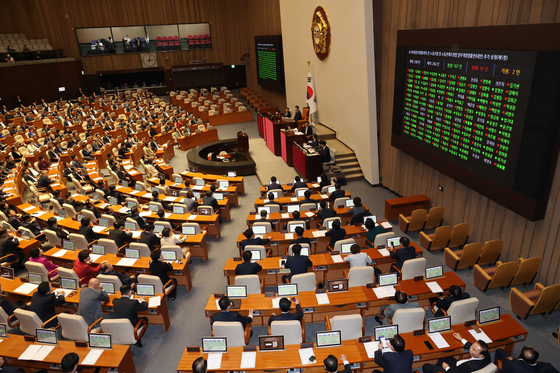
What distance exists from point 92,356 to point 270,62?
2175 centimetres

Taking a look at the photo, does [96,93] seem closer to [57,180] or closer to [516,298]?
[57,180]

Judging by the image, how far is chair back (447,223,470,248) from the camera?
30.2 ft

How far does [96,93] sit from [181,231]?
90.9 ft

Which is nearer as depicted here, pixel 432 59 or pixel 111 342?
pixel 111 342

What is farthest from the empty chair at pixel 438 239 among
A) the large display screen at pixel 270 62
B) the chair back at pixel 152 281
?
the large display screen at pixel 270 62

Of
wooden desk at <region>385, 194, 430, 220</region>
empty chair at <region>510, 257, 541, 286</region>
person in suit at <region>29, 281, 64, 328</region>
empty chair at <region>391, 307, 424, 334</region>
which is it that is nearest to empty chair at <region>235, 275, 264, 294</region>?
empty chair at <region>391, 307, 424, 334</region>

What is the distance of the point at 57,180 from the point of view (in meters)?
14.3

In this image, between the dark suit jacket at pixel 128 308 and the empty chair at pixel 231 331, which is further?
the dark suit jacket at pixel 128 308

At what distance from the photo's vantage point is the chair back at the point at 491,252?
828 centimetres

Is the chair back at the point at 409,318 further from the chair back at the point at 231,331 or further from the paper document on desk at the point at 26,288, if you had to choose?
the paper document on desk at the point at 26,288

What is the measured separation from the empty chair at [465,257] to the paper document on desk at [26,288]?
9.36m

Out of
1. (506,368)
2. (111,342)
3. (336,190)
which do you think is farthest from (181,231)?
(506,368)

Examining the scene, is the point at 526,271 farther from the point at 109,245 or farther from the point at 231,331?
the point at 109,245

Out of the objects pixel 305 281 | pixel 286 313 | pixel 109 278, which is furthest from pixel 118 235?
pixel 286 313
